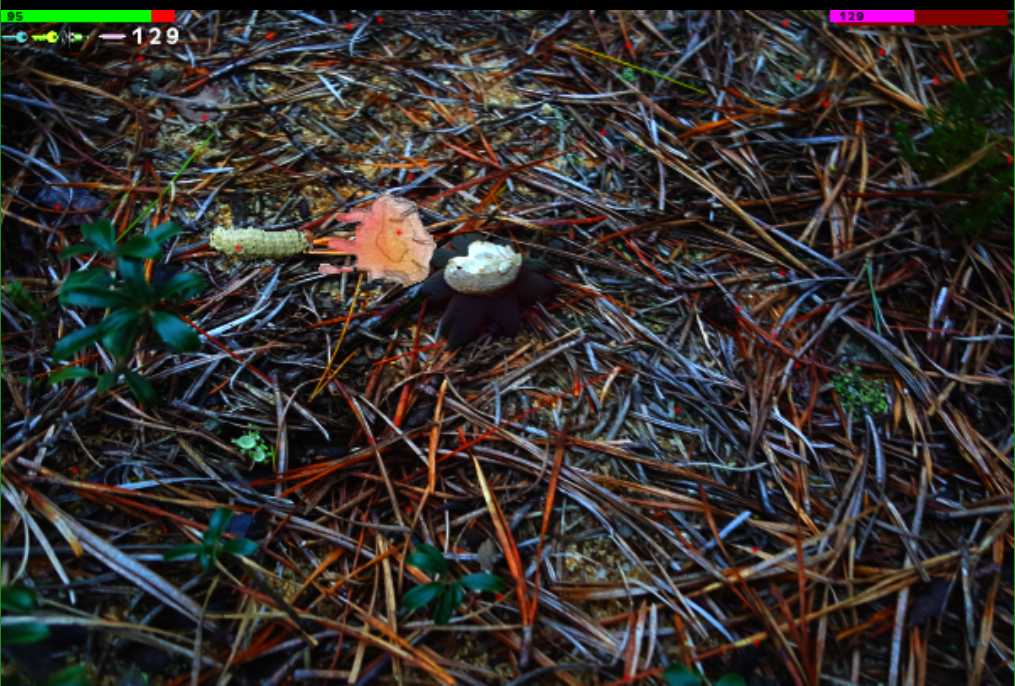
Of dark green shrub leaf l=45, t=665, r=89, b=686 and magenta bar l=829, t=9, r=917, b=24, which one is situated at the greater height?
magenta bar l=829, t=9, r=917, b=24

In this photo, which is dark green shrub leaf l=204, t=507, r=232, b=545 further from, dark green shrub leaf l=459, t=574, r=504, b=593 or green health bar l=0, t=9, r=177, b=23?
green health bar l=0, t=9, r=177, b=23

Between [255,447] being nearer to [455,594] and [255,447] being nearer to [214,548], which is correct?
[214,548]

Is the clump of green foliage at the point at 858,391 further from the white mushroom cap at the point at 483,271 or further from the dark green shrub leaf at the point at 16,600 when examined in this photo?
the dark green shrub leaf at the point at 16,600

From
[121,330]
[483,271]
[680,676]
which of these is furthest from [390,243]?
[680,676]

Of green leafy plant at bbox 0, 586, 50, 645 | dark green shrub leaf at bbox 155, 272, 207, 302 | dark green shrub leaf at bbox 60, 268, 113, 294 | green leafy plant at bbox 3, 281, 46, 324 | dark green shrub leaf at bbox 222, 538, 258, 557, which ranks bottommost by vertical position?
dark green shrub leaf at bbox 222, 538, 258, 557

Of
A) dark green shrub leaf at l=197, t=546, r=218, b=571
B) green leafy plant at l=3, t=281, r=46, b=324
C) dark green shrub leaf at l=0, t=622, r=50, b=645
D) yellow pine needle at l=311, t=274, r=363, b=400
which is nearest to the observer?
dark green shrub leaf at l=0, t=622, r=50, b=645

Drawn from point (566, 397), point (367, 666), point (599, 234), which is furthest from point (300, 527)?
point (599, 234)

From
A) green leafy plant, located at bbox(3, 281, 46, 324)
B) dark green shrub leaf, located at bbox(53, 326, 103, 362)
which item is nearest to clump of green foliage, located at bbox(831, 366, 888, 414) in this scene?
dark green shrub leaf, located at bbox(53, 326, 103, 362)

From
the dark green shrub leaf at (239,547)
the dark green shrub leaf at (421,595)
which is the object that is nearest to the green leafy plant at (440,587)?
the dark green shrub leaf at (421,595)
